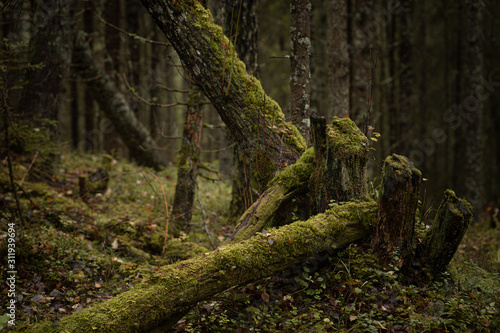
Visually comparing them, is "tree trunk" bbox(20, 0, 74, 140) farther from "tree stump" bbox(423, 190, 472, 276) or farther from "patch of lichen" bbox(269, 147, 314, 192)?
"tree stump" bbox(423, 190, 472, 276)

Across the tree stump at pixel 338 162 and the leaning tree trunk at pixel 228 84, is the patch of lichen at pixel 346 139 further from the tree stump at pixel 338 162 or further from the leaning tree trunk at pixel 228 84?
the leaning tree trunk at pixel 228 84

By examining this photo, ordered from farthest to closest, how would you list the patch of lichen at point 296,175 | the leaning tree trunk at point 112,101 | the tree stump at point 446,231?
the leaning tree trunk at point 112,101
the patch of lichen at point 296,175
the tree stump at point 446,231

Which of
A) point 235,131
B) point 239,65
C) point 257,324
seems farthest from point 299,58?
point 257,324

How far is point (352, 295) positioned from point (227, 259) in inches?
54.3

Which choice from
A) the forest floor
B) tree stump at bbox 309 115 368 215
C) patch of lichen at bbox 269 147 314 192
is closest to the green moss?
patch of lichen at bbox 269 147 314 192

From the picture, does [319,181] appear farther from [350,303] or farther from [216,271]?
[216,271]

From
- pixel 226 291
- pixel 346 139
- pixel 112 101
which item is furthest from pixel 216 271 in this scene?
pixel 112 101

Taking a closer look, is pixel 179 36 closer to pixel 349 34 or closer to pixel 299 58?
pixel 299 58

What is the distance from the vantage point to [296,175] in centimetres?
414

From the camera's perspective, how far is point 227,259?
313 cm

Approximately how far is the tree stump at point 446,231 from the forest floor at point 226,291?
0.27 m

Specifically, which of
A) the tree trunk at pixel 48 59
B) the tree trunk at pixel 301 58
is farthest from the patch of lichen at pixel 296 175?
the tree trunk at pixel 48 59

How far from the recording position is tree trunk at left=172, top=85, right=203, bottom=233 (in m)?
6.16

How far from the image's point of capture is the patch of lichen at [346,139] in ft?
12.6
